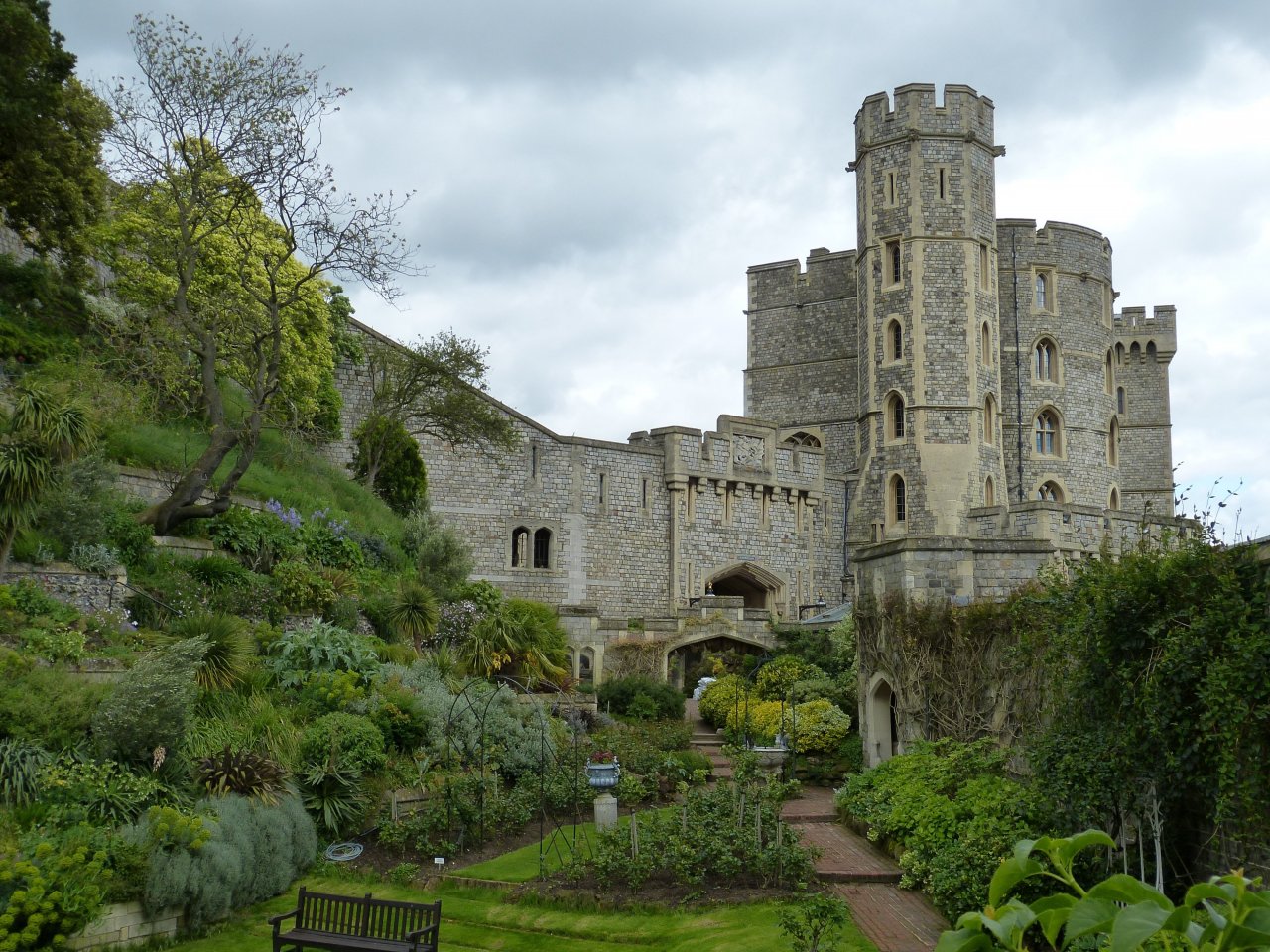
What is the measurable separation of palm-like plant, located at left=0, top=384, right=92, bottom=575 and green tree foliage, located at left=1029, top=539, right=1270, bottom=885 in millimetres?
11197

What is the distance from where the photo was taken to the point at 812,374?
39.3m

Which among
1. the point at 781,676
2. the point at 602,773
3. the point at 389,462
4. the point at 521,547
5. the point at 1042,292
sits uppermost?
the point at 1042,292

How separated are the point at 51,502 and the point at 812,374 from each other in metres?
27.7

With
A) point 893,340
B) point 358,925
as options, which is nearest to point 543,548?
point 893,340

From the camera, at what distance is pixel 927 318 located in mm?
32875

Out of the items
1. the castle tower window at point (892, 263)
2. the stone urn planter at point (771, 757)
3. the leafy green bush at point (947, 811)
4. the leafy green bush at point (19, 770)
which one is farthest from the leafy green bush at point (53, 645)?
the castle tower window at point (892, 263)

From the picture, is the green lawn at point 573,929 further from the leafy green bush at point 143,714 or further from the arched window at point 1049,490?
the arched window at point 1049,490

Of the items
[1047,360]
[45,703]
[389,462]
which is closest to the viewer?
[45,703]

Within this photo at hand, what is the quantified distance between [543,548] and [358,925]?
21.0 metres

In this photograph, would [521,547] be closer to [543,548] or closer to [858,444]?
[543,548]

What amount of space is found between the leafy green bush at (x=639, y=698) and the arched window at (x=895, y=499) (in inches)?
481

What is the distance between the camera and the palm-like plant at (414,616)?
19.6 meters

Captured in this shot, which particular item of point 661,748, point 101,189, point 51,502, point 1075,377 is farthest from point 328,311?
point 1075,377

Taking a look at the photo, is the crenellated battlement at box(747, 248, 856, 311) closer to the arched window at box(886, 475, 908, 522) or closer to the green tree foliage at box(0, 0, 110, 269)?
the arched window at box(886, 475, 908, 522)
